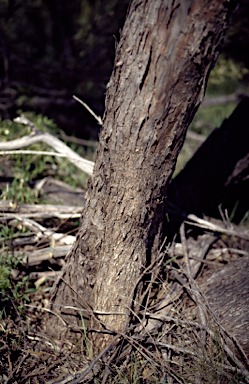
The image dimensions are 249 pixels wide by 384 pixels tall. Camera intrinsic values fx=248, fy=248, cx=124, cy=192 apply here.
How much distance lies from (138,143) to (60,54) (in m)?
4.32

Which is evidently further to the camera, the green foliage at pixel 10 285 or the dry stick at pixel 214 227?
the dry stick at pixel 214 227

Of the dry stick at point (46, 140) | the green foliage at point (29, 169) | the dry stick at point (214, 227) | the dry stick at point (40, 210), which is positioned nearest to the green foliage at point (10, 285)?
the dry stick at point (40, 210)

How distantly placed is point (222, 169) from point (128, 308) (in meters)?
1.50

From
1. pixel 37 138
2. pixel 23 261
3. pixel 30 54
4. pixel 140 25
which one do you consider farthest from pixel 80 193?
pixel 30 54

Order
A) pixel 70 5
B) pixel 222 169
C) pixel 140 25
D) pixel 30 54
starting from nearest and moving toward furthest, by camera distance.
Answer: pixel 140 25 → pixel 222 169 → pixel 70 5 → pixel 30 54

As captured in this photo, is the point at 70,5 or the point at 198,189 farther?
the point at 70,5

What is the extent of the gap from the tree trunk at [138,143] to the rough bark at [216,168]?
796 mm

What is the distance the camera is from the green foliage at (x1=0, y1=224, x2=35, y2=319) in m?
1.83

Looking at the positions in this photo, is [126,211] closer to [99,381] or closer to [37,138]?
[99,381]

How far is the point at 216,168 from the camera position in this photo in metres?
2.33

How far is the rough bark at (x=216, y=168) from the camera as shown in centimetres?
231

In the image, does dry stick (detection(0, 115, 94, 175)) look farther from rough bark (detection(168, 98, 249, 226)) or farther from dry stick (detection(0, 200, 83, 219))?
rough bark (detection(168, 98, 249, 226))

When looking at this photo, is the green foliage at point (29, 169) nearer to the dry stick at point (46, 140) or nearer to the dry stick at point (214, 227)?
the dry stick at point (46, 140)

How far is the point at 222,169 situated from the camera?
2324 millimetres
